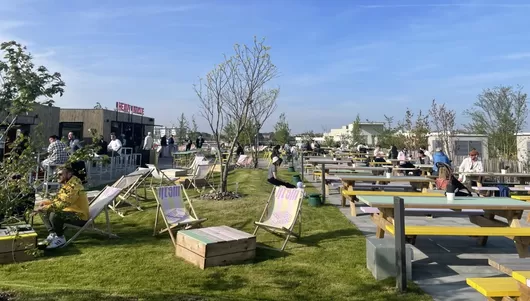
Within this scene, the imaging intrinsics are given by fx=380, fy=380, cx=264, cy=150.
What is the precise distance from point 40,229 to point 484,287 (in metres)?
6.01

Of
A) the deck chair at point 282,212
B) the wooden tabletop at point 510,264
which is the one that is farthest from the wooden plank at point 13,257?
the wooden tabletop at point 510,264

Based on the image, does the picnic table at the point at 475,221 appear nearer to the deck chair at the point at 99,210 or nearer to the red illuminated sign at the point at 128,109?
the deck chair at the point at 99,210

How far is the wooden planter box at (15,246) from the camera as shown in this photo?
4359 mm

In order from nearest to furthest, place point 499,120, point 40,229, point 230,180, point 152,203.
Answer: point 40,229, point 152,203, point 230,180, point 499,120

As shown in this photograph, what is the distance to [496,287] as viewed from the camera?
2.57m

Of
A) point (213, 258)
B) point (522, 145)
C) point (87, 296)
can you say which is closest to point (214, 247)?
point (213, 258)

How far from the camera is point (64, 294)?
3.30 meters

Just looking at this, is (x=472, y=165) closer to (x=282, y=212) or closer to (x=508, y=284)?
(x=282, y=212)

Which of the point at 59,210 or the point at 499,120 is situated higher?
the point at 499,120

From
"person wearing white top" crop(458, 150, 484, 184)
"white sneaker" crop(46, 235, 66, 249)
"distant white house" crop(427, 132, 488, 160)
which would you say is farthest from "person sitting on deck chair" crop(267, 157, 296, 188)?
"distant white house" crop(427, 132, 488, 160)

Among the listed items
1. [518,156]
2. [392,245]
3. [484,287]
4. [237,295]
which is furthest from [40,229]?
[518,156]

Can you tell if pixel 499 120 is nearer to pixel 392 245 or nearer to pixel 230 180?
pixel 230 180

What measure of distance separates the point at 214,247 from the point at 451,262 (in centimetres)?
278

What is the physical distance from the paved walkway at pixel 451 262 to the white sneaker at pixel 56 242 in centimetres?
424
